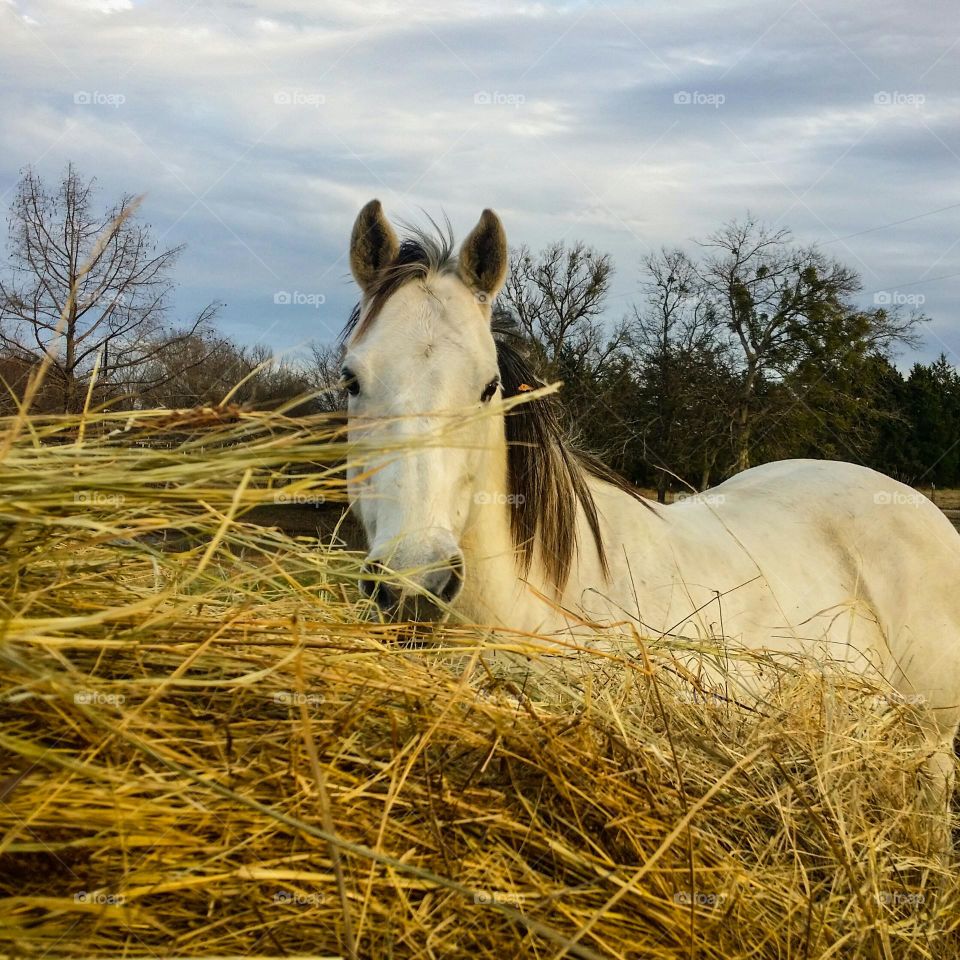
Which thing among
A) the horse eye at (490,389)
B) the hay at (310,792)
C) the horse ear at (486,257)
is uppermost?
the horse ear at (486,257)

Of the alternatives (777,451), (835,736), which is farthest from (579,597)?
(777,451)

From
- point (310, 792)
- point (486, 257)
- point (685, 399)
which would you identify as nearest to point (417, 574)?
point (310, 792)

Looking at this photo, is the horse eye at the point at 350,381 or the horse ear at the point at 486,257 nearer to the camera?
the horse eye at the point at 350,381

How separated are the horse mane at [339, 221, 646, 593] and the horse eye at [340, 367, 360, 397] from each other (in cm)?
26

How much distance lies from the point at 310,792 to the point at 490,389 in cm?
202

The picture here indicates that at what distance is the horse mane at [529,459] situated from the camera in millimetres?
3307

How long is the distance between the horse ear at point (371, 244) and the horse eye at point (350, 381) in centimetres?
64

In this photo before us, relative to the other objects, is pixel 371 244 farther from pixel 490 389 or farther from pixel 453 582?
pixel 453 582

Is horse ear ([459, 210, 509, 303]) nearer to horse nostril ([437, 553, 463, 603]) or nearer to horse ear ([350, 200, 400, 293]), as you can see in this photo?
horse ear ([350, 200, 400, 293])

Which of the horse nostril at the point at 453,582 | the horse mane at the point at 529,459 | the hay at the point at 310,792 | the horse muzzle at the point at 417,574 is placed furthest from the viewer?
the horse mane at the point at 529,459

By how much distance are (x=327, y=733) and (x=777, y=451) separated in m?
29.9

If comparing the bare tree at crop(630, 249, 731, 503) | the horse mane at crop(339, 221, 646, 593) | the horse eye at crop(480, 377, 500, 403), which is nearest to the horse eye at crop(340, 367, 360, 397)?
the horse mane at crop(339, 221, 646, 593)

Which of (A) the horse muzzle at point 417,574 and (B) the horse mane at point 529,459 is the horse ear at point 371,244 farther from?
(A) the horse muzzle at point 417,574

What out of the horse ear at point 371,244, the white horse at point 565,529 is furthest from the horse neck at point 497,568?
the horse ear at point 371,244
